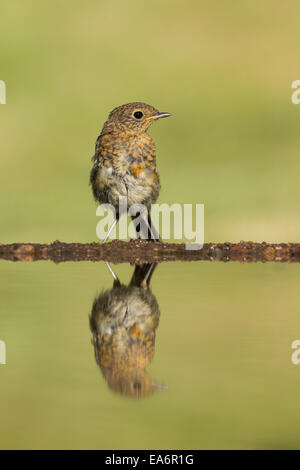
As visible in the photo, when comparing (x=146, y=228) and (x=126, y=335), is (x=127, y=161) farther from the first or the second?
(x=126, y=335)

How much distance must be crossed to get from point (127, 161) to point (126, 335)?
439cm

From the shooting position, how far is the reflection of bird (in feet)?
9.16

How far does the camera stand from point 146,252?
7121 mm

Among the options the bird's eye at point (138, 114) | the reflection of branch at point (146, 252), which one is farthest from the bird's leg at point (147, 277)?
the bird's eye at point (138, 114)

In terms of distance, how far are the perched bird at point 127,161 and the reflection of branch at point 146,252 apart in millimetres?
597

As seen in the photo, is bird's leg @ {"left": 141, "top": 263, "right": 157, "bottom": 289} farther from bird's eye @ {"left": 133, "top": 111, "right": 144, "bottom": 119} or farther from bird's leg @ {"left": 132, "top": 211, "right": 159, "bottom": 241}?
bird's eye @ {"left": 133, "top": 111, "right": 144, "bottom": 119}

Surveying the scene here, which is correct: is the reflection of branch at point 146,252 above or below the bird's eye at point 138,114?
below

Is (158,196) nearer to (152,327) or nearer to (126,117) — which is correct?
(126,117)

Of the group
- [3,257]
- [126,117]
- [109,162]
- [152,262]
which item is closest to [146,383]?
[152,262]

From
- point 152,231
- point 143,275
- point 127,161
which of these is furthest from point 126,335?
point 152,231

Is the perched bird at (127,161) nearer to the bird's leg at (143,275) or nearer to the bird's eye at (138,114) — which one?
the bird's eye at (138,114)

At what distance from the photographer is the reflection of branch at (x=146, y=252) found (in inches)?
269

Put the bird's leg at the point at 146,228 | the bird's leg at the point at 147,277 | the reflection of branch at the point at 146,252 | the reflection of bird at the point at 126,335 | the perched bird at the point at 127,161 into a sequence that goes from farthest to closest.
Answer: the bird's leg at the point at 146,228, the perched bird at the point at 127,161, the reflection of branch at the point at 146,252, the bird's leg at the point at 147,277, the reflection of bird at the point at 126,335

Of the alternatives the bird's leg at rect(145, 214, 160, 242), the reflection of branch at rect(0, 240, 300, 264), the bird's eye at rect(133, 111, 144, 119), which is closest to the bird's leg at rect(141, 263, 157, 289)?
→ the reflection of branch at rect(0, 240, 300, 264)
